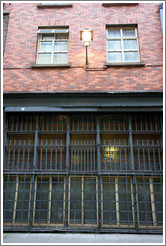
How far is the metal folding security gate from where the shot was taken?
19.4 ft

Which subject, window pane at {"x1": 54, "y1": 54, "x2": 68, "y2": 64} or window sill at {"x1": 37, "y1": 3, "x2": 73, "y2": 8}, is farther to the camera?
window sill at {"x1": 37, "y1": 3, "x2": 73, "y2": 8}

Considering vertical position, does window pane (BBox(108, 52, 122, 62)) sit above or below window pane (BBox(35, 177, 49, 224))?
above

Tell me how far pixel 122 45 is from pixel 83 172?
5.48m

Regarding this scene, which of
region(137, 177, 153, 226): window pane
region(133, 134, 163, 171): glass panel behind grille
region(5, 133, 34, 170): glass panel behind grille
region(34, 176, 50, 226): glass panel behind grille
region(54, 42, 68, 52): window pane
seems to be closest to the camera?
region(137, 177, 153, 226): window pane

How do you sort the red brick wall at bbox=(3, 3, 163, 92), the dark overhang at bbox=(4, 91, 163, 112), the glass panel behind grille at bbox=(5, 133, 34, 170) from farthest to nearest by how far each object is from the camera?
the red brick wall at bbox=(3, 3, 163, 92) < the dark overhang at bbox=(4, 91, 163, 112) < the glass panel behind grille at bbox=(5, 133, 34, 170)

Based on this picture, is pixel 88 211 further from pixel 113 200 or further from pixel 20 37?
pixel 20 37

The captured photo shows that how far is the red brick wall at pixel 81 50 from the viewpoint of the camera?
22.9 ft

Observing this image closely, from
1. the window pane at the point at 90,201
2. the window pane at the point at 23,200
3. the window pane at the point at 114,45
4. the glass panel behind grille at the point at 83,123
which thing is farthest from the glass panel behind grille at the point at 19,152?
the window pane at the point at 114,45

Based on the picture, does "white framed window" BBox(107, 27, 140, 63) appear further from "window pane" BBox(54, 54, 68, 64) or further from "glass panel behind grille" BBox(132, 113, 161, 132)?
"glass panel behind grille" BBox(132, 113, 161, 132)

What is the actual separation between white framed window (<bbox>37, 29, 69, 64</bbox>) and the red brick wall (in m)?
0.28

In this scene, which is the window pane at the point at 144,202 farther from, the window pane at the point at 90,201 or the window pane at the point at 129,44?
the window pane at the point at 129,44

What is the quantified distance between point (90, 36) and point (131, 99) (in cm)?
275

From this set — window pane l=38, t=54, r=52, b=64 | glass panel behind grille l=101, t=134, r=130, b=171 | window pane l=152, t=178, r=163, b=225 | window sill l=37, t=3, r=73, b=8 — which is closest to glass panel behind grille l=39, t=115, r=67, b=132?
glass panel behind grille l=101, t=134, r=130, b=171

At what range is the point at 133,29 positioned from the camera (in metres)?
7.82
